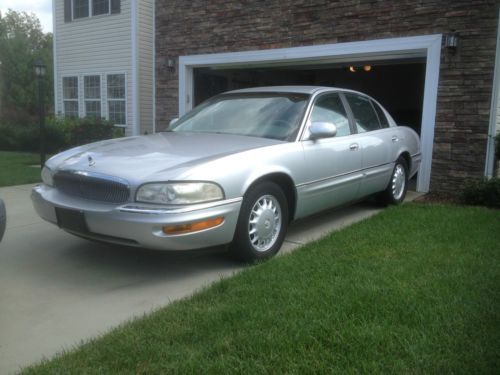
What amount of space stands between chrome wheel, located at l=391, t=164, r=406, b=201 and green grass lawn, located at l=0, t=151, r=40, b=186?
618 centimetres

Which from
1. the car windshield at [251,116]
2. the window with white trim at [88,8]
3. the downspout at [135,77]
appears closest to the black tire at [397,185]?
the car windshield at [251,116]

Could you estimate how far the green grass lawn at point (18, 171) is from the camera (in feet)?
29.1

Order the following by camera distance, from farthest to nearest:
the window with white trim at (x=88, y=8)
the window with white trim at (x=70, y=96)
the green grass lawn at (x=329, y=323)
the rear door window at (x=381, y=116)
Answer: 1. the window with white trim at (x=70, y=96)
2. the window with white trim at (x=88, y=8)
3. the rear door window at (x=381, y=116)
4. the green grass lawn at (x=329, y=323)

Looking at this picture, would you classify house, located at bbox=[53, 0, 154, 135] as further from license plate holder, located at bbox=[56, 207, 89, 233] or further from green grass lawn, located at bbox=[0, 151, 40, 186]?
license plate holder, located at bbox=[56, 207, 89, 233]

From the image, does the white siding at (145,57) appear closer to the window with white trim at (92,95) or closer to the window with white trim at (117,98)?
the window with white trim at (117,98)

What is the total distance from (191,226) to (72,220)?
998 mm

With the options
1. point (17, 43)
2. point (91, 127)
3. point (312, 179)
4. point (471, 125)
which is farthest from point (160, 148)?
point (17, 43)

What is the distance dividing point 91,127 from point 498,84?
1004 centimetres

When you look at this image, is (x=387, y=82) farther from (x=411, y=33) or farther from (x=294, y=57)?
(x=411, y=33)

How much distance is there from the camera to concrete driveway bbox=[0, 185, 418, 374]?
3025 mm

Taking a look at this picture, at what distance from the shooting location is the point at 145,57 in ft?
45.1

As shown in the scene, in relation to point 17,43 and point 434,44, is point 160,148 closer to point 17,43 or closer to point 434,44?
point 434,44

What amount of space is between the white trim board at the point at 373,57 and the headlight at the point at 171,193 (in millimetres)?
5168

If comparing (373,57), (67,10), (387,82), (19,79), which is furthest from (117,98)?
(19,79)
